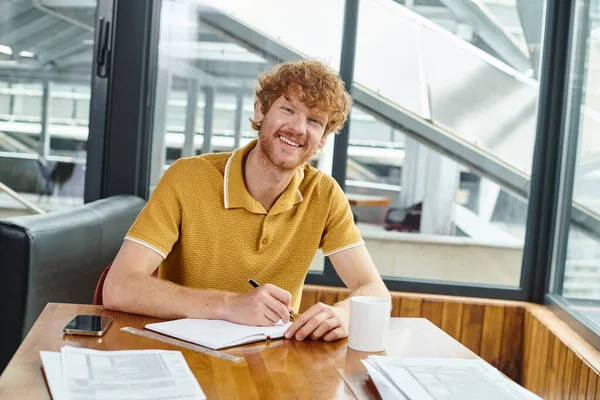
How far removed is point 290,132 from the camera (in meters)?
2.06

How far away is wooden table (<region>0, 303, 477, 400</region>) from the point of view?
3.85 feet

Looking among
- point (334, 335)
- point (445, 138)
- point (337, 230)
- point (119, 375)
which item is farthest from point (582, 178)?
point (119, 375)

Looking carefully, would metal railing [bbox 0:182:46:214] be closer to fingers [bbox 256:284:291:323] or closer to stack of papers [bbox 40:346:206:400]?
fingers [bbox 256:284:291:323]

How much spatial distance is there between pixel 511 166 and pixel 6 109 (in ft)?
7.85

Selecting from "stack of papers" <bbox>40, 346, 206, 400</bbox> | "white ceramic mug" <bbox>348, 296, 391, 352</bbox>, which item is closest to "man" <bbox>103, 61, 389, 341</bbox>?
"white ceramic mug" <bbox>348, 296, 391, 352</bbox>

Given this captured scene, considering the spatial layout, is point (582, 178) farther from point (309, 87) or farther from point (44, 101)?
point (44, 101)

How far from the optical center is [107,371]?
1179mm

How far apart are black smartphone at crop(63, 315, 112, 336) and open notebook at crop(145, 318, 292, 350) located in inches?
3.6

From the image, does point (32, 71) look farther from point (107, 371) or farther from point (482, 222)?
point (107, 371)

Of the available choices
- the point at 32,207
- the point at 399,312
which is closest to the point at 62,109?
the point at 32,207

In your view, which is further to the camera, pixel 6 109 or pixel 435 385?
pixel 6 109

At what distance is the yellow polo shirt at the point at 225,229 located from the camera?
198 centimetres

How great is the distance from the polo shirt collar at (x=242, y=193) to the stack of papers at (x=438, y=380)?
78cm

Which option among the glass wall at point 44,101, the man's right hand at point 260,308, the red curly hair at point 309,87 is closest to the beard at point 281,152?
the red curly hair at point 309,87
